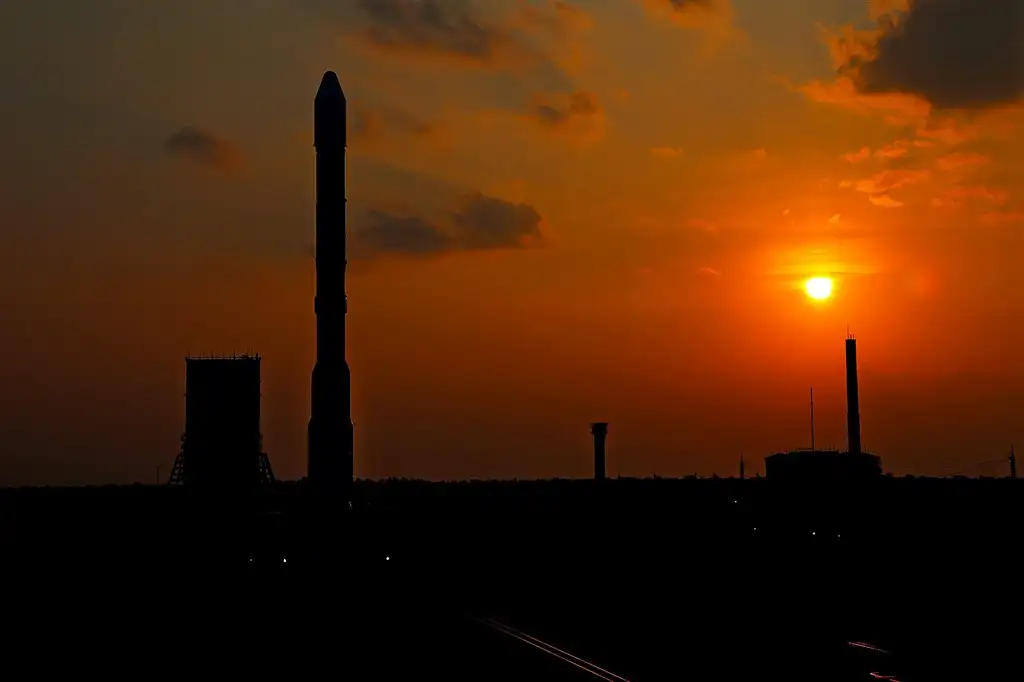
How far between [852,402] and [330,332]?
5923cm

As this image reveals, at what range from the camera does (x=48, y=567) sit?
180ft

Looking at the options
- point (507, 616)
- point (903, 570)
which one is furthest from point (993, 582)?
point (507, 616)

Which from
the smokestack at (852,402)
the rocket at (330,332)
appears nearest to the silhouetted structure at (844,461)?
the smokestack at (852,402)

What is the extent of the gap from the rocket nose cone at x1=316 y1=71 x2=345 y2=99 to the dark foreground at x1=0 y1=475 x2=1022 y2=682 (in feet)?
63.0

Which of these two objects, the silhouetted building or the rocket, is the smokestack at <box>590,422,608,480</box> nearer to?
the silhouetted building

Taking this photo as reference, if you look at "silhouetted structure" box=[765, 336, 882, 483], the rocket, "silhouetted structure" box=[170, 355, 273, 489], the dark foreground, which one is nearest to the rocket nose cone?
Result: the rocket

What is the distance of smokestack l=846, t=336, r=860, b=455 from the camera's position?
334 ft

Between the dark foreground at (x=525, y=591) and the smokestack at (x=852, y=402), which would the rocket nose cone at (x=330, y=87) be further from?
the smokestack at (x=852, y=402)

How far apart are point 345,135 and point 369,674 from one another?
3788 centimetres

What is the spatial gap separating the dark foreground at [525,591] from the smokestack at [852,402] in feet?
80.8

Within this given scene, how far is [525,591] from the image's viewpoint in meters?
44.9

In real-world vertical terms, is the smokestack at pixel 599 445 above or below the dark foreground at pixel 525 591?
above

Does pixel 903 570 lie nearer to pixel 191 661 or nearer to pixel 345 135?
pixel 191 661

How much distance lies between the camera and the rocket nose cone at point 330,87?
57.8 metres
